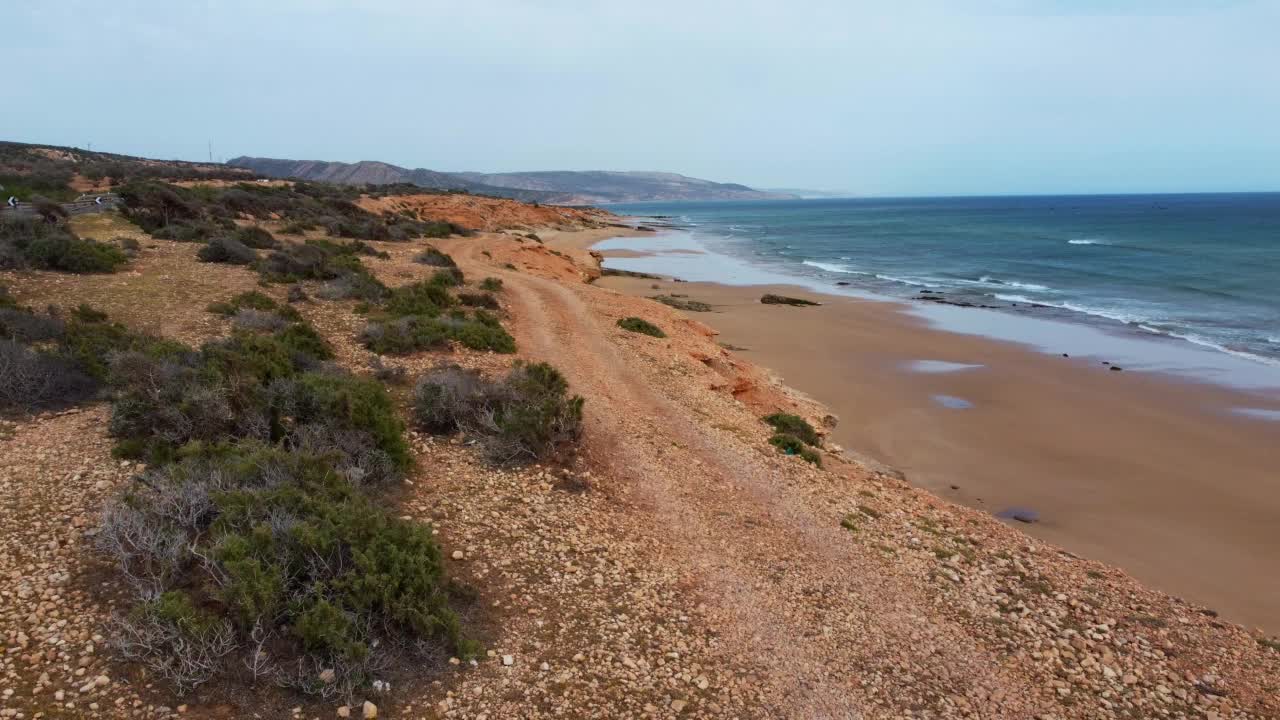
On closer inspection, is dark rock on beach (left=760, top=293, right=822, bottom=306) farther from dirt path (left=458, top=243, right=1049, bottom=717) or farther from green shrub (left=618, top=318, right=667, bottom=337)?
dirt path (left=458, top=243, right=1049, bottom=717)

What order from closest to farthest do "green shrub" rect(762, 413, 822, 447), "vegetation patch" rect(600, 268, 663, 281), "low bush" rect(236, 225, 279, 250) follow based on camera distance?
"green shrub" rect(762, 413, 822, 447), "low bush" rect(236, 225, 279, 250), "vegetation patch" rect(600, 268, 663, 281)

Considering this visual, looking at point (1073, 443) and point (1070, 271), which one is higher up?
point (1070, 271)

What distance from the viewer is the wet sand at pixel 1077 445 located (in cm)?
929

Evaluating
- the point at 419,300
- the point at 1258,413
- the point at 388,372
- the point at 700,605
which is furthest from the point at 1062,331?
the point at 700,605

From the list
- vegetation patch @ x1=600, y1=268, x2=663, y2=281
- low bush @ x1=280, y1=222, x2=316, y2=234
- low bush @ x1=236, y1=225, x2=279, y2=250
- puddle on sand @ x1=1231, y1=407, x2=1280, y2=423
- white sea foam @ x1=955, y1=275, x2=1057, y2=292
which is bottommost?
puddle on sand @ x1=1231, y1=407, x2=1280, y2=423

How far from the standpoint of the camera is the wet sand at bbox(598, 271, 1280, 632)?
30.5ft

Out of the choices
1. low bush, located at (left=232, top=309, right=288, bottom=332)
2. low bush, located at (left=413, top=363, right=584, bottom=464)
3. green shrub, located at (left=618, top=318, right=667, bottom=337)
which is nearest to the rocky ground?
low bush, located at (left=413, top=363, right=584, bottom=464)

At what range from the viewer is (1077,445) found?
13.3 m

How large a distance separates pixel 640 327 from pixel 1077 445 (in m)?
9.64

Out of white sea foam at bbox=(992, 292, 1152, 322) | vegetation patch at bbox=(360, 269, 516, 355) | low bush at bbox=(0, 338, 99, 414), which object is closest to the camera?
low bush at bbox=(0, 338, 99, 414)

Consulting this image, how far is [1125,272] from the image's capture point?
40281 millimetres

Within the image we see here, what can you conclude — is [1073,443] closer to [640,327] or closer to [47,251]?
[640,327]

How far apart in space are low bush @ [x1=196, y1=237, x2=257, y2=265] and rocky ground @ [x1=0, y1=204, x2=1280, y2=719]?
11866mm

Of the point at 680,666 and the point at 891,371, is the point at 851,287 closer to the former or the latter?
the point at 891,371
